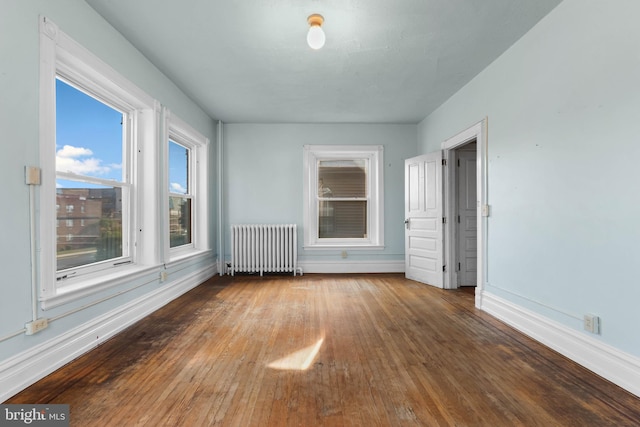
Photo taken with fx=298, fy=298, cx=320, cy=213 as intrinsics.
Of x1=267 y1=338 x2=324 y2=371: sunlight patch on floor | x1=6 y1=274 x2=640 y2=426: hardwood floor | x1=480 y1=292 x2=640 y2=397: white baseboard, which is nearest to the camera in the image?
x1=6 y1=274 x2=640 y2=426: hardwood floor

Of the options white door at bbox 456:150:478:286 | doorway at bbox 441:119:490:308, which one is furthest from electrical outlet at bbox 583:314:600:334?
white door at bbox 456:150:478:286

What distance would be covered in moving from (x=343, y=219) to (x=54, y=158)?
164 inches

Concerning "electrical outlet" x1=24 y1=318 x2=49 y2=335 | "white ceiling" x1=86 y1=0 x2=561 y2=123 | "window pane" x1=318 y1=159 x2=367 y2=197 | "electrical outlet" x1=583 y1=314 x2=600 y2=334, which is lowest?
"electrical outlet" x1=583 y1=314 x2=600 y2=334

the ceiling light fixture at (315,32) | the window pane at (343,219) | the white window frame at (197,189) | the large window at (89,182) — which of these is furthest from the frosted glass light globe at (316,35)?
the window pane at (343,219)

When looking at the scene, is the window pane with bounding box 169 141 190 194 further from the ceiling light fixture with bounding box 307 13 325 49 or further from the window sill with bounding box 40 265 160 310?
the ceiling light fixture with bounding box 307 13 325 49

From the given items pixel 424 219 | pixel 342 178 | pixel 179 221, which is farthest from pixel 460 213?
pixel 179 221

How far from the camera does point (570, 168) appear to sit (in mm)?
2234

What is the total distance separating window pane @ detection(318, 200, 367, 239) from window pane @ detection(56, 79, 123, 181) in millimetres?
3279

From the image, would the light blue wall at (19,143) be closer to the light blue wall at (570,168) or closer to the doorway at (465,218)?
the light blue wall at (570,168)

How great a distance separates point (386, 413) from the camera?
1.59 m

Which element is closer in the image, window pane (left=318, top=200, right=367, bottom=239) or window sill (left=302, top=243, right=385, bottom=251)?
window sill (left=302, top=243, right=385, bottom=251)

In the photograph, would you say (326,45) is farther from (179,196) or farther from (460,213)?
(460,213)

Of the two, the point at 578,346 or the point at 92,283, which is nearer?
the point at 578,346

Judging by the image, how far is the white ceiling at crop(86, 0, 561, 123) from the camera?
91.7 inches
